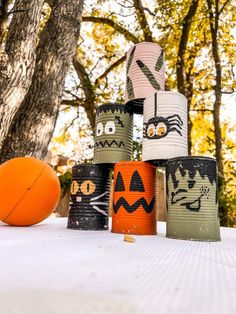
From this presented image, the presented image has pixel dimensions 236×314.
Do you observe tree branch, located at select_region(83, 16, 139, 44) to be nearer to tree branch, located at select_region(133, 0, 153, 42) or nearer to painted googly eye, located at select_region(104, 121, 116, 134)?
tree branch, located at select_region(133, 0, 153, 42)

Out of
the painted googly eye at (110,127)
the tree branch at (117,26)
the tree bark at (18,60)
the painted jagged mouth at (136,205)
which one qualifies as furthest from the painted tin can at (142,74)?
the tree branch at (117,26)

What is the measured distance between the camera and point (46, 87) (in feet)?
8.20

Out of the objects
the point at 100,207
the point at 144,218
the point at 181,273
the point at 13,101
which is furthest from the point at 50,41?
the point at 181,273

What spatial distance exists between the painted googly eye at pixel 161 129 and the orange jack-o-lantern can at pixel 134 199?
0.15 metres

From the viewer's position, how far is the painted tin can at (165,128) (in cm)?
126

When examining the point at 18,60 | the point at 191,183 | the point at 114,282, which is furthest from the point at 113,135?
the point at 18,60

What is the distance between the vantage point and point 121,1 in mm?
5664

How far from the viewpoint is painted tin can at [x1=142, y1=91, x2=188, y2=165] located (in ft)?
4.14

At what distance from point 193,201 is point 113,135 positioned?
542 mm

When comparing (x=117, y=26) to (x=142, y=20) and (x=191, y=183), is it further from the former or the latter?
(x=191, y=183)

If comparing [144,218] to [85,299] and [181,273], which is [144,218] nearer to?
[181,273]

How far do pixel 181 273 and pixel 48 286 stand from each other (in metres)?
0.24

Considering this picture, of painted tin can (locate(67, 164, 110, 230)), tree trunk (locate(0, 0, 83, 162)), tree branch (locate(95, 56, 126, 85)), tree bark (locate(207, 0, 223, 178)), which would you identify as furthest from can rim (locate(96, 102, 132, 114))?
tree branch (locate(95, 56, 126, 85))

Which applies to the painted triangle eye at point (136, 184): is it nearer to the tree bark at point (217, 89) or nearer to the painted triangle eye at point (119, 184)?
the painted triangle eye at point (119, 184)
